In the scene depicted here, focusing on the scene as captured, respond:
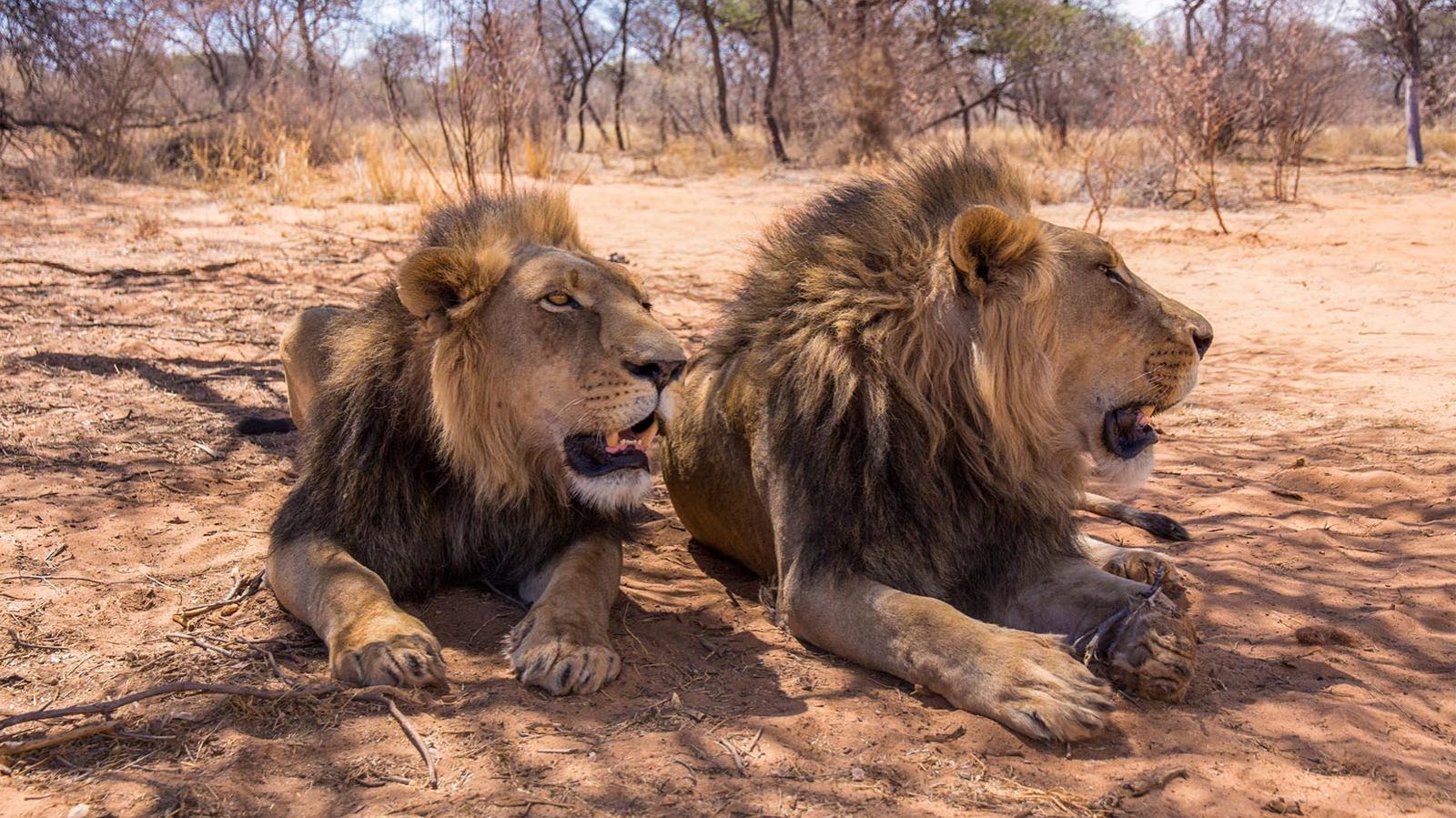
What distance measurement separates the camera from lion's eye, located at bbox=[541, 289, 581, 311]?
10.1ft

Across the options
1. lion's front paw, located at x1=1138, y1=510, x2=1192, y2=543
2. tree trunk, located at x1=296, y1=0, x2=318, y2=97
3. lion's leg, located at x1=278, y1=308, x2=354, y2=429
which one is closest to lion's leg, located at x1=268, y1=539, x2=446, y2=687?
lion's leg, located at x1=278, y1=308, x2=354, y2=429

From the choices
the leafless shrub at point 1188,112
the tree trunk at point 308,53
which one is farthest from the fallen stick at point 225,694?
the tree trunk at point 308,53

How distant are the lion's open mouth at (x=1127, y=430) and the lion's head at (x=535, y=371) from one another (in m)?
1.13

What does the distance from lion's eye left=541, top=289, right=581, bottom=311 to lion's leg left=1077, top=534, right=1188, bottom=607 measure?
1.54 metres

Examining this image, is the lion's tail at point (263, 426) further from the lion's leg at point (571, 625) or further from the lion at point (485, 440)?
the lion's leg at point (571, 625)

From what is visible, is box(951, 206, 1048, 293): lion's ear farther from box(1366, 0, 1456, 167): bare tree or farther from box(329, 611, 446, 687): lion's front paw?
box(1366, 0, 1456, 167): bare tree

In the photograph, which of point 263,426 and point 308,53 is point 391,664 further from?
point 308,53

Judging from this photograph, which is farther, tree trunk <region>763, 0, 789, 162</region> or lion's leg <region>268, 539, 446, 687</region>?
tree trunk <region>763, 0, 789, 162</region>

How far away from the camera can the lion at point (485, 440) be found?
2.97 m

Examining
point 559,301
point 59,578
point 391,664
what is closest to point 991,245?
point 559,301

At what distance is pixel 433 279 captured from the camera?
3078mm

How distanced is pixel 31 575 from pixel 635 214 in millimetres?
9464

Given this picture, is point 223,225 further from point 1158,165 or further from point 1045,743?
point 1158,165

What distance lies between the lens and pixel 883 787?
92.4 inches
